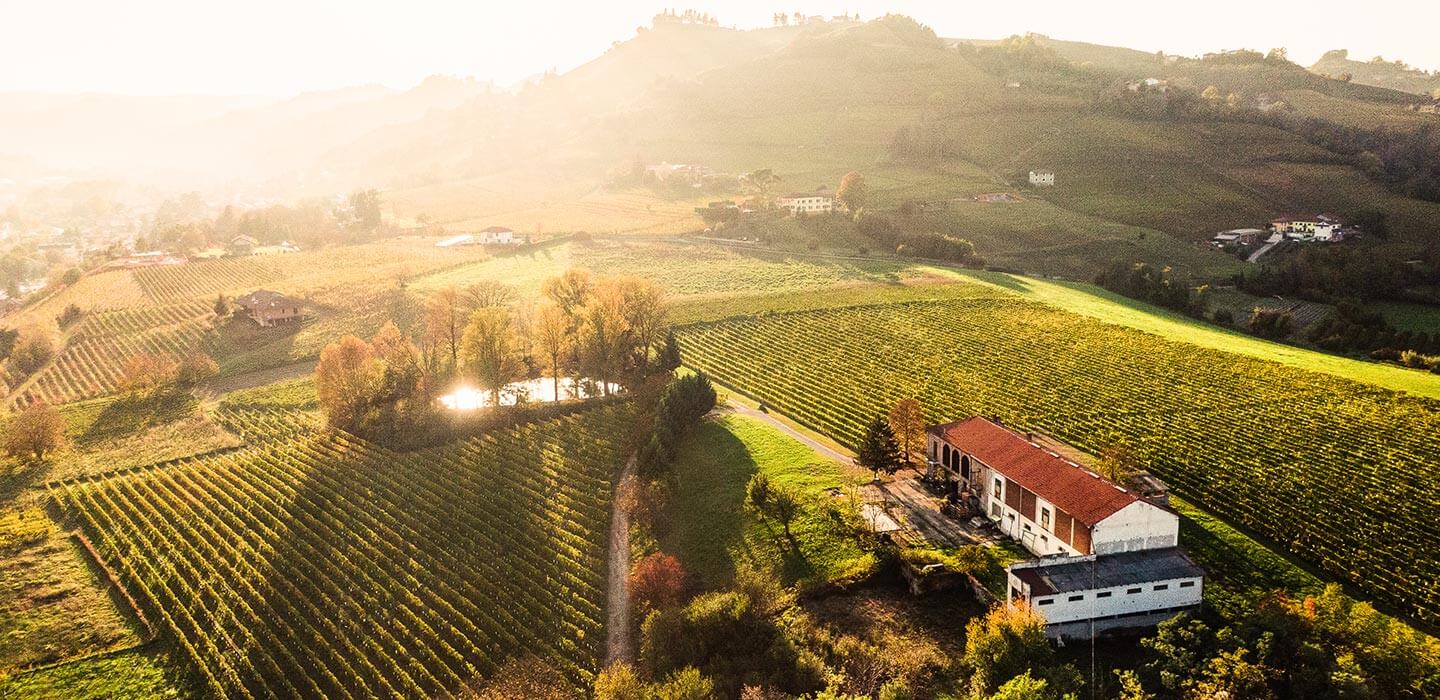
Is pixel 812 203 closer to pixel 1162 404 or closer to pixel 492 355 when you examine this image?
pixel 492 355

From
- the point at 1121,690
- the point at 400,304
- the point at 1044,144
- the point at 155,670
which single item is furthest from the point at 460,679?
the point at 1044,144

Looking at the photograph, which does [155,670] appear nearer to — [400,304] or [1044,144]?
[400,304]

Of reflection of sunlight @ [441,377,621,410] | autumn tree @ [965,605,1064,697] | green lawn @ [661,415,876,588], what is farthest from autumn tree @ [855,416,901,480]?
reflection of sunlight @ [441,377,621,410]

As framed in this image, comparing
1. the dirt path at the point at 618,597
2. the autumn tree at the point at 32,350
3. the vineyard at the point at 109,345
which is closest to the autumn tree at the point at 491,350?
the dirt path at the point at 618,597

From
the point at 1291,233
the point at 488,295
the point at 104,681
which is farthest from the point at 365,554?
the point at 1291,233

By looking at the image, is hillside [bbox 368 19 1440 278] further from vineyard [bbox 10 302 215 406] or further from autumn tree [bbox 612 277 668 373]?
autumn tree [bbox 612 277 668 373]

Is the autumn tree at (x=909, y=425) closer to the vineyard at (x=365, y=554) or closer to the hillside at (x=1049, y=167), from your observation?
the vineyard at (x=365, y=554)
